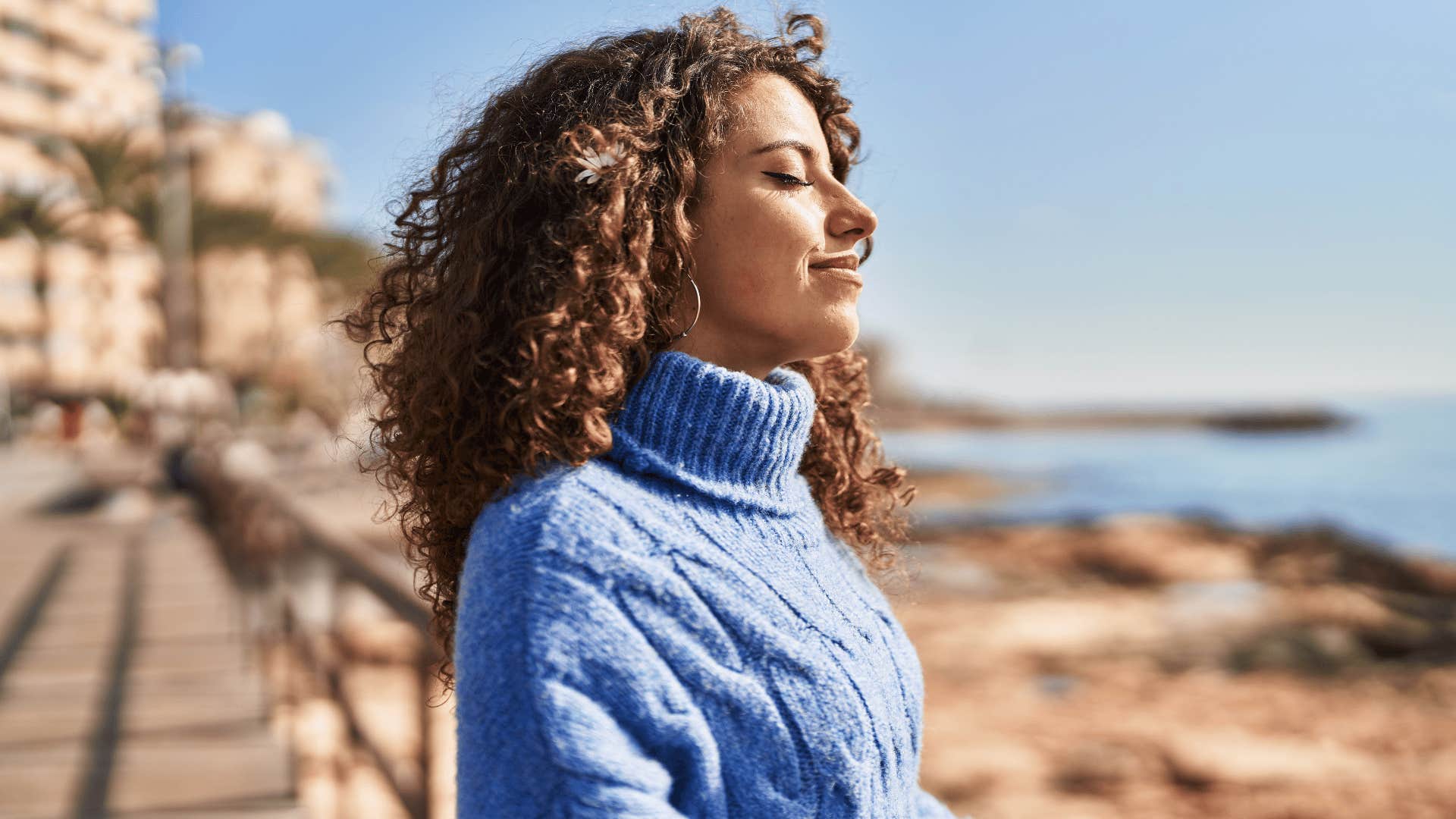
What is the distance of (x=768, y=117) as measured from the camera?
1.32 metres

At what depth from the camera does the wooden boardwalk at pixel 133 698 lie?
140 inches

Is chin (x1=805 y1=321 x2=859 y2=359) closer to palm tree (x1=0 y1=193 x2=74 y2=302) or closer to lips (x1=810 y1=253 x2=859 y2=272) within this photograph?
lips (x1=810 y1=253 x2=859 y2=272)

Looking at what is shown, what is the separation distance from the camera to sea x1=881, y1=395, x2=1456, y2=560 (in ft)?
105

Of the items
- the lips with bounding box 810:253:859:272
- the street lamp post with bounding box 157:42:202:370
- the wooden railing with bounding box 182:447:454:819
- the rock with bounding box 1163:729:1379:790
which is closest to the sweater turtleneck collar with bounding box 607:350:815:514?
the lips with bounding box 810:253:859:272

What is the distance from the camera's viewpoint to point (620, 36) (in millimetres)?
1390

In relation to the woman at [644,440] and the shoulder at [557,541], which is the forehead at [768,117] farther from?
the shoulder at [557,541]

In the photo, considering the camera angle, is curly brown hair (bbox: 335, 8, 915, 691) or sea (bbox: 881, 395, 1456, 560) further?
sea (bbox: 881, 395, 1456, 560)

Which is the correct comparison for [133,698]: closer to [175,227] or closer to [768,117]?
[768,117]

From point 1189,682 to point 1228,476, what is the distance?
52.6 meters

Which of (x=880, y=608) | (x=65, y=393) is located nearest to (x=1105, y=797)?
(x=880, y=608)

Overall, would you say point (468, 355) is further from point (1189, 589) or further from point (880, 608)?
point (1189, 589)

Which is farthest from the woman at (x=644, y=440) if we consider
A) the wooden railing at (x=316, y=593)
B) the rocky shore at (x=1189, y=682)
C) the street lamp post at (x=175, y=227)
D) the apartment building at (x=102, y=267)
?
the apartment building at (x=102, y=267)

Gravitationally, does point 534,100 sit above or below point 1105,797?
above

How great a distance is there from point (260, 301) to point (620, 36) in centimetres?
4664
